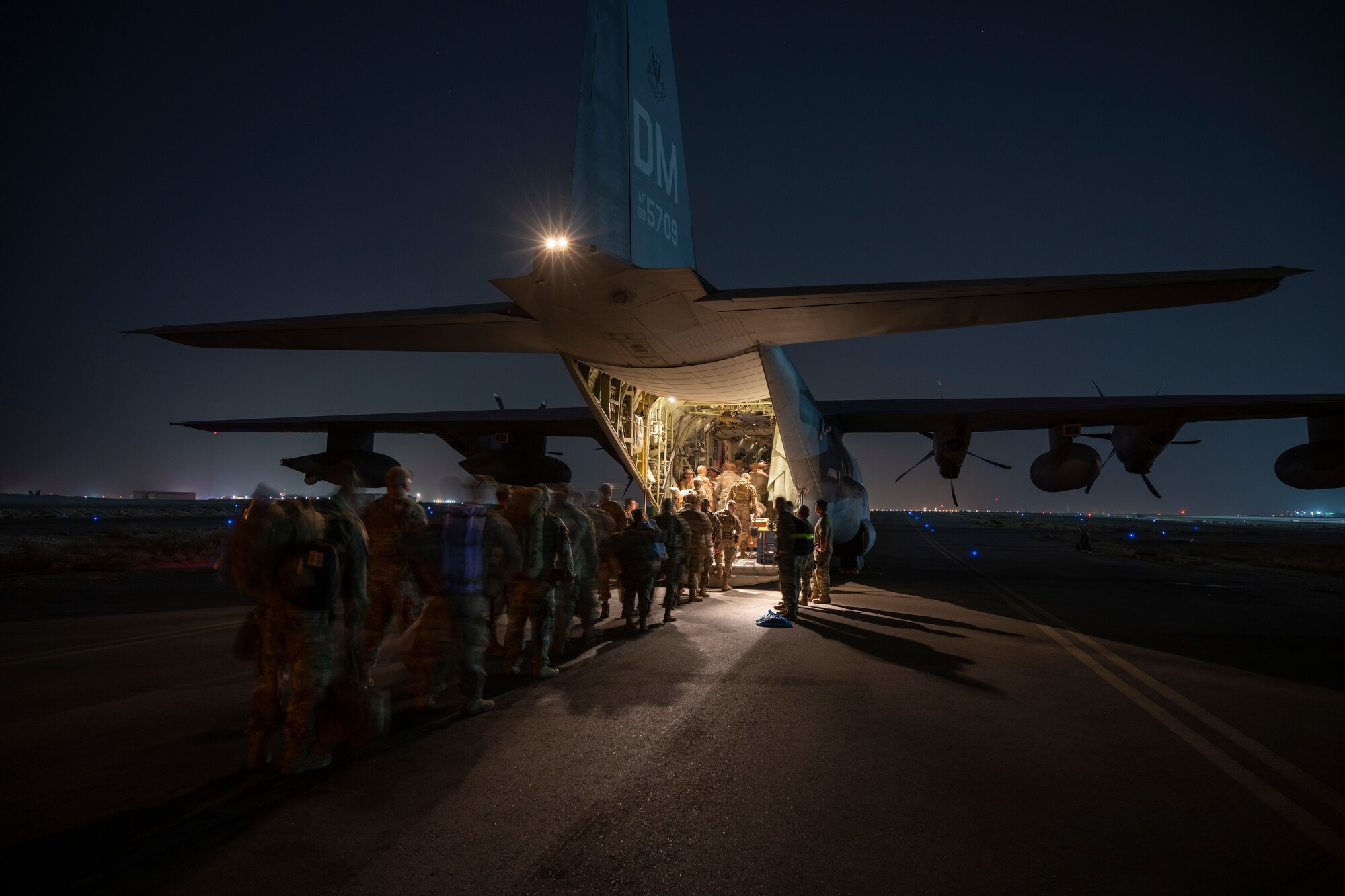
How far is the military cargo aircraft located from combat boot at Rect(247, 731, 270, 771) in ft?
5.05

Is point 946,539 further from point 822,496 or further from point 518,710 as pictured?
point 518,710

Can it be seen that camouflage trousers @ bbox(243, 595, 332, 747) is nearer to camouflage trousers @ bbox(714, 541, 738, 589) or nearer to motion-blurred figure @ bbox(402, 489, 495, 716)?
motion-blurred figure @ bbox(402, 489, 495, 716)

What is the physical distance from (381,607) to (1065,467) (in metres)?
14.1

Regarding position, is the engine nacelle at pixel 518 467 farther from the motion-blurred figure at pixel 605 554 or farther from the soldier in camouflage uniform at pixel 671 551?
the soldier in camouflage uniform at pixel 671 551

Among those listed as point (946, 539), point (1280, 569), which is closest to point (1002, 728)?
point (1280, 569)

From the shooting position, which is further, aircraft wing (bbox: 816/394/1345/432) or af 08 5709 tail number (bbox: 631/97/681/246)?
aircraft wing (bbox: 816/394/1345/432)

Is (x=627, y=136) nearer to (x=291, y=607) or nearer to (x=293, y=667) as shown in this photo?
(x=291, y=607)

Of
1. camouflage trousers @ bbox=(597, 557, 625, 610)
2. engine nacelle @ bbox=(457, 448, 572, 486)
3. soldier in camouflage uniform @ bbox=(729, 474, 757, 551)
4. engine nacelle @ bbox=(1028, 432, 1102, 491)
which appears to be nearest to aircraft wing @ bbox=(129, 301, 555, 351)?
camouflage trousers @ bbox=(597, 557, 625, 610)

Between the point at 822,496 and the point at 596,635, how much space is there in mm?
6214

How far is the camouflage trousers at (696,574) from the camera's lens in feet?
33.0

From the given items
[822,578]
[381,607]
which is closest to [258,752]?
[381,607]

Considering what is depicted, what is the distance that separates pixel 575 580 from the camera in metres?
6.64

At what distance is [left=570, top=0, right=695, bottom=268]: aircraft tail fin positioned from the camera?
636cm

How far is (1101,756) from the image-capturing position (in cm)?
364
